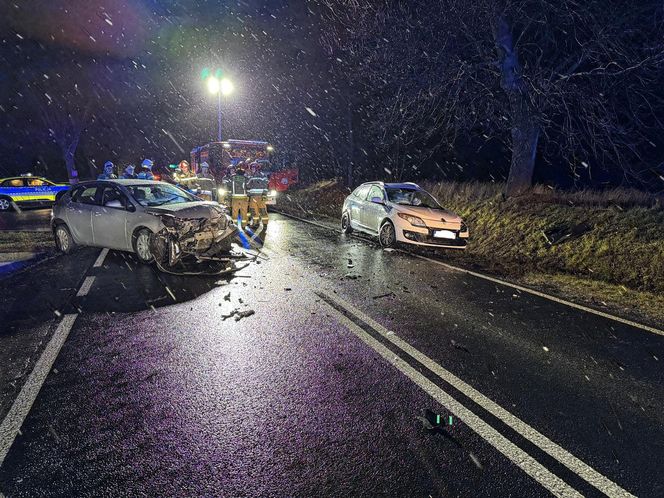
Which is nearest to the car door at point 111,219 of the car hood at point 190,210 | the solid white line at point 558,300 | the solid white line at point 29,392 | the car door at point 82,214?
the car door at point 82,214

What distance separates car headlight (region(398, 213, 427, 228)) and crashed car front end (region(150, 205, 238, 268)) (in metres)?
4.13

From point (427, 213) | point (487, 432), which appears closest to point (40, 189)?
point (427, 213)

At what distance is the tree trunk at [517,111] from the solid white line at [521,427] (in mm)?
9332

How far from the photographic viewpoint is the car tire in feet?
29.2

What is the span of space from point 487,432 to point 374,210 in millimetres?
8440

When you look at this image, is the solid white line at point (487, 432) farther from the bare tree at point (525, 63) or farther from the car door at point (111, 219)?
the bare tree at point (525, 63)

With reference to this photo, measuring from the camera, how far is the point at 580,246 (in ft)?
28.7

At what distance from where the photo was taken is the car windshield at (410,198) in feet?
35.1

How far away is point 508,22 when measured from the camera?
468 inches

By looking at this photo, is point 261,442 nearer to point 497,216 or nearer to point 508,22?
point 497,216

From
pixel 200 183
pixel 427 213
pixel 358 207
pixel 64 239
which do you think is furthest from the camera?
pixel 200 183

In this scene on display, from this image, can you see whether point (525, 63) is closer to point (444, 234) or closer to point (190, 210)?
point (444, 234)

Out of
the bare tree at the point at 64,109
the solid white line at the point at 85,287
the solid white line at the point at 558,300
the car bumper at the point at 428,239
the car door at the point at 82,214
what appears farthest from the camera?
the bare tree at the point at 64,109

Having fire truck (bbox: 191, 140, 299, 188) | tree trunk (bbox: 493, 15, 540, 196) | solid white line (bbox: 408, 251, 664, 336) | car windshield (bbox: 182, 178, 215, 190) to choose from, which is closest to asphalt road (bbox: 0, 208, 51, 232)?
car windshield (bbox: 182, 178, 215, 190)
